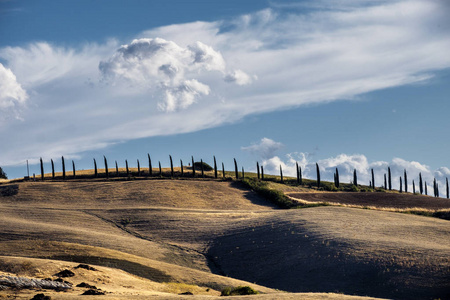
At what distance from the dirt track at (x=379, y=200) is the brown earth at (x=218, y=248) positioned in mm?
16570

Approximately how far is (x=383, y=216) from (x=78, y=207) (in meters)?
47.6

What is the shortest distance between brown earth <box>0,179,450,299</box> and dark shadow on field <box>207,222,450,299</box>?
103 millimetres

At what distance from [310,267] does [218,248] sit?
46.3 feet

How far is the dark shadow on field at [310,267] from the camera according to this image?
38438 mm

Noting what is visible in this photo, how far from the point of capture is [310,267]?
44.9m

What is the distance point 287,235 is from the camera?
5500 centimetres

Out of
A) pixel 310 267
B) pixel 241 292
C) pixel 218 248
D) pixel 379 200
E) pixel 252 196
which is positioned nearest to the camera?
pixel 241 292

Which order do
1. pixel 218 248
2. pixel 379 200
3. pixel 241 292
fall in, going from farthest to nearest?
pixel 379 200 → pixel 218 248 → pixel 241 292

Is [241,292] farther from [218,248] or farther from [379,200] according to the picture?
[379,200]

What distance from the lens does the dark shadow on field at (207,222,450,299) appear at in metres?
38.4

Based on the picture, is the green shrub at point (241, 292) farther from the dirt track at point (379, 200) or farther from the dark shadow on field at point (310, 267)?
the dirt track at point (379, 200)

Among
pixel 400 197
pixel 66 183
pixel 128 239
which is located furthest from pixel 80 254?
pixel 400 197

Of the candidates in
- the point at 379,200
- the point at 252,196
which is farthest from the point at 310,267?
the point at 379,200

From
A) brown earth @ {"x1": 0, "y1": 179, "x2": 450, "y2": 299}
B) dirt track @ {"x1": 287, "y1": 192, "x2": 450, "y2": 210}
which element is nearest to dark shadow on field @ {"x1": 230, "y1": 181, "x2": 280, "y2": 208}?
brown earth @ {"x1": 0, "y1": 179, "x2": 450, "y2": 299}
